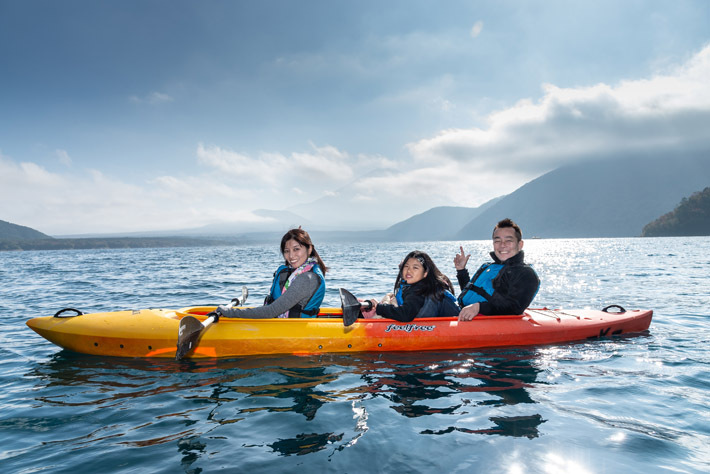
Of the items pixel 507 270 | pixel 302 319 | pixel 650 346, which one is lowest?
pixel 650 346

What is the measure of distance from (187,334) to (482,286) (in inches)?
187

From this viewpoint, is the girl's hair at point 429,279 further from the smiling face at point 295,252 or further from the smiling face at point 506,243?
the smiling face at point 295,252

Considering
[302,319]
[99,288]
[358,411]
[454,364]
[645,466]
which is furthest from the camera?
[99,288]

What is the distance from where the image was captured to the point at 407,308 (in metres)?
6.29

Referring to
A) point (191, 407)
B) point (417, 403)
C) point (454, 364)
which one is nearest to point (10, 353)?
point (191, 407)

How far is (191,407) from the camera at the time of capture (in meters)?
4.44

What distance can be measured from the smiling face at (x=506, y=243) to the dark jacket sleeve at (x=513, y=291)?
0.23m

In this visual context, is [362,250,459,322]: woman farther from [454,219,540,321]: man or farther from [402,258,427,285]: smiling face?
[454,219,540,321]: man

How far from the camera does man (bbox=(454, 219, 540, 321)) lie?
645cm

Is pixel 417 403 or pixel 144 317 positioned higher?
pixel 144 317

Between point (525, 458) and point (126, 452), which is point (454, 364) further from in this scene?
point (126, 452)

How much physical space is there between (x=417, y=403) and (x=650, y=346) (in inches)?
192

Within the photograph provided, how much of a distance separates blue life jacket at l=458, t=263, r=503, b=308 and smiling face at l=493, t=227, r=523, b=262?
20 centimetres

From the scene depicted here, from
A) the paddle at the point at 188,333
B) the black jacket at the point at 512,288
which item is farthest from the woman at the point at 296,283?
the black jacket at the point at 512,288
